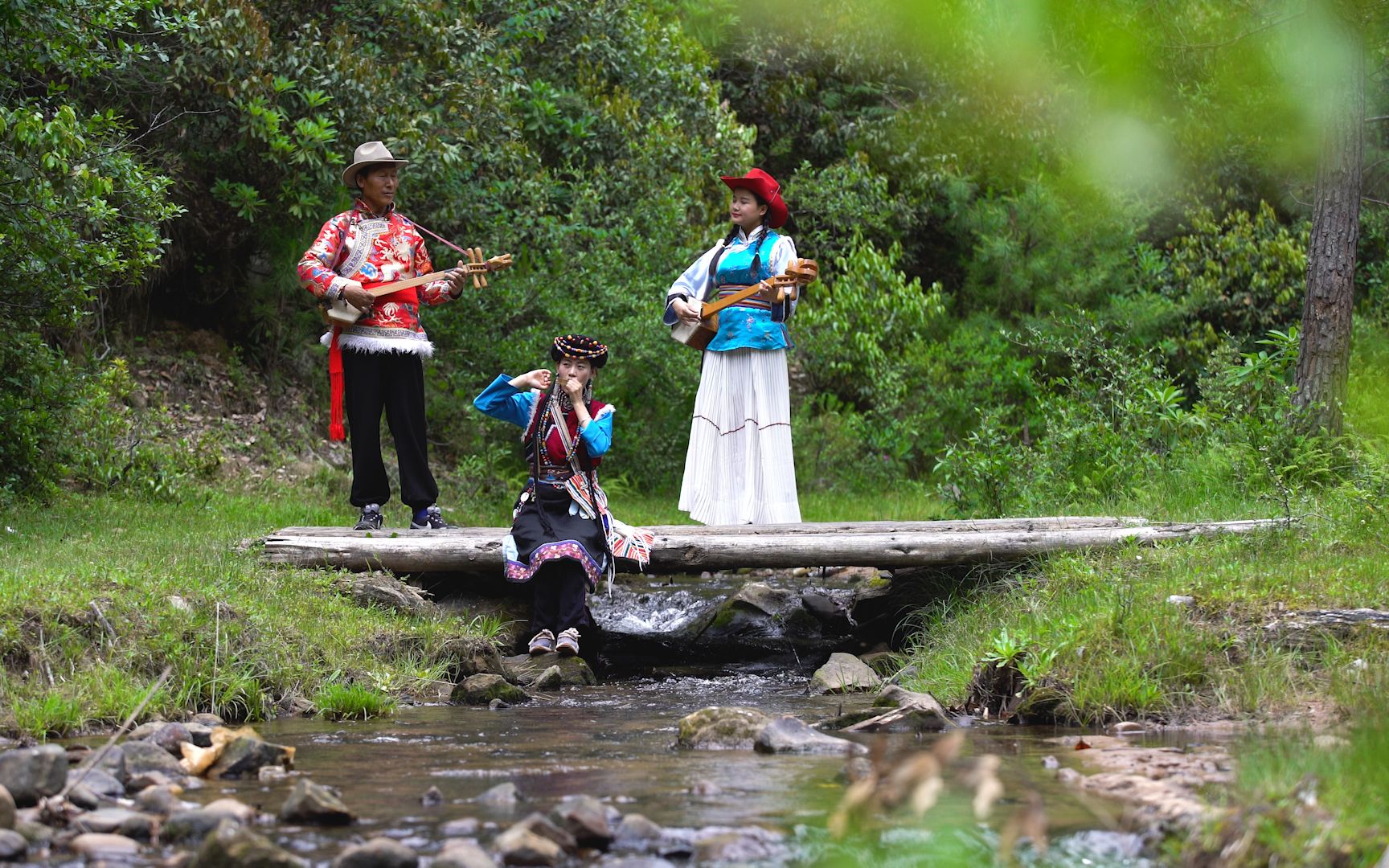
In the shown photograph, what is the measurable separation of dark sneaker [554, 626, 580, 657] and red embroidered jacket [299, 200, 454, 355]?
2.06 metres

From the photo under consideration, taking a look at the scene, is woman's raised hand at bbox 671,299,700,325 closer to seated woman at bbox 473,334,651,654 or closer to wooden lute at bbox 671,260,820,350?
wooden lute at bbox 671,260,820,350

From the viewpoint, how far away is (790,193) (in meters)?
16.0

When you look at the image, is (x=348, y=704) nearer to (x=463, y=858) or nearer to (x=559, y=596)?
(x=559, y=596)

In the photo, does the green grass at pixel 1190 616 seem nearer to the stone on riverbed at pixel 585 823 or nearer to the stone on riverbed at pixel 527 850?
the stone on riverbed at pixel 585 823

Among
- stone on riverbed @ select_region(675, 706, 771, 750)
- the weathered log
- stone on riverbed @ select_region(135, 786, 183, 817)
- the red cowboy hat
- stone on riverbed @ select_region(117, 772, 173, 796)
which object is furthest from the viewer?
the red cowboy hat

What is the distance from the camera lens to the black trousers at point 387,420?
801 cm

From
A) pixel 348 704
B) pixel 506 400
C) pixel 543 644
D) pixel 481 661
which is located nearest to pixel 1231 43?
pixel 506 400

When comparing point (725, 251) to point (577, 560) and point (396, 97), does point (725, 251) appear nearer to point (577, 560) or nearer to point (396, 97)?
point (577, 560)

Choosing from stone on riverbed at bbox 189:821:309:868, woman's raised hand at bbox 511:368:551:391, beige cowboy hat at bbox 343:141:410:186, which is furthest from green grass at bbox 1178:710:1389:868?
beige cowboy hat at bbox 343:141:410:186

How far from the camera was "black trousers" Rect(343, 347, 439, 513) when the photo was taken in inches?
315

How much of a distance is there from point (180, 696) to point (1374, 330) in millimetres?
10407

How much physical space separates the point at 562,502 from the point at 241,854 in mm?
4090

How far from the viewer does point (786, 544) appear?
724cm

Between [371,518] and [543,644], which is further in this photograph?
[371,518]
